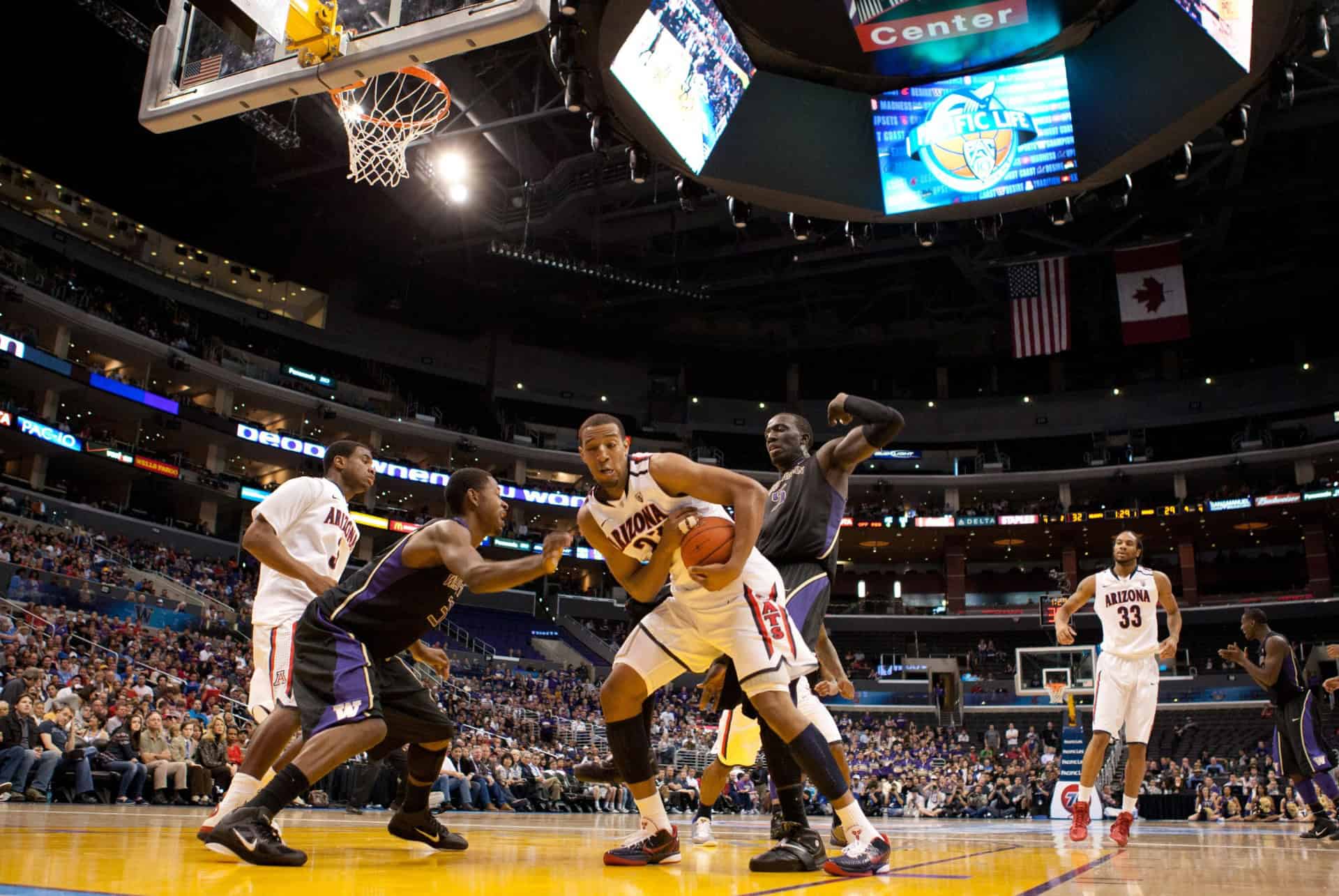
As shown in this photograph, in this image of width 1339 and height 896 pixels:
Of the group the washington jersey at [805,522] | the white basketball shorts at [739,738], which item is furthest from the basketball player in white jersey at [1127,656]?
the white basketball shorts at [739,738]

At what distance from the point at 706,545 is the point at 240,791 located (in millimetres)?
2234

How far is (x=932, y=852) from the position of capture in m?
5.38

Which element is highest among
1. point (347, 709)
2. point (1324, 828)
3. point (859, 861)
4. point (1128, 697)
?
point (347, 709)

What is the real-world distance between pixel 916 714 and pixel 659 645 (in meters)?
35.8

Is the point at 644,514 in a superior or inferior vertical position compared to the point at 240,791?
superior

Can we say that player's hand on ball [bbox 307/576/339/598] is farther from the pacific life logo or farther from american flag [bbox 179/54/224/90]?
the pacific life logo

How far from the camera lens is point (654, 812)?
418 centimetres

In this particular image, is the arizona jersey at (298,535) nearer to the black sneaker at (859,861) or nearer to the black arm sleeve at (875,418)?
the black arm sleeve at (875,418)

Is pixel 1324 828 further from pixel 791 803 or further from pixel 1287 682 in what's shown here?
pixel 791 803

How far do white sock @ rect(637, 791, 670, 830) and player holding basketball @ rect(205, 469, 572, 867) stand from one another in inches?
39.0

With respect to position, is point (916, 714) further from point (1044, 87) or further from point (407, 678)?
point (407, 678)

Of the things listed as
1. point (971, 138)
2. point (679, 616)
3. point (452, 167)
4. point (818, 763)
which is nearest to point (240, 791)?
point (679, 616)

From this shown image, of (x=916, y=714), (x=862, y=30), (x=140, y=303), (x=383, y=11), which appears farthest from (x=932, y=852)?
(x=140, y=303)

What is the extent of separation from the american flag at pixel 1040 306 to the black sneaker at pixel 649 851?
30480 mm
